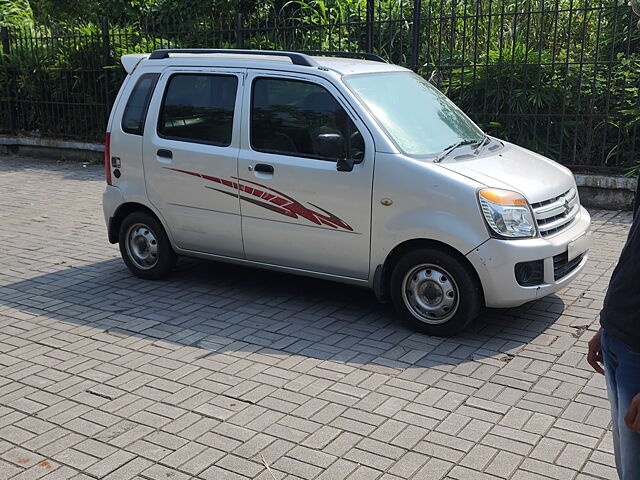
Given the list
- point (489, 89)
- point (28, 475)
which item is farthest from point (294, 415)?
point (489, 89)

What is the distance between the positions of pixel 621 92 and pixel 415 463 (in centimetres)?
792

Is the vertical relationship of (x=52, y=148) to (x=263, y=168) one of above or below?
below

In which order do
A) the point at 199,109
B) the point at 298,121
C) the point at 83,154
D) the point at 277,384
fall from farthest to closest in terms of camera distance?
the point at 83,154, the point at 199,109, the point at 298,121, the point at 277,384

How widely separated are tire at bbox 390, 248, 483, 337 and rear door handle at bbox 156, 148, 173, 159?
2210 mm

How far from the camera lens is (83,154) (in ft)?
48.5

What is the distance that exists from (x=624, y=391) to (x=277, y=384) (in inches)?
109

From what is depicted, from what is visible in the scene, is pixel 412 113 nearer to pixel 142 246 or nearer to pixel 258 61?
pixel 258 61

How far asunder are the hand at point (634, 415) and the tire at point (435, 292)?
10.2 ft

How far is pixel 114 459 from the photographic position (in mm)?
3904

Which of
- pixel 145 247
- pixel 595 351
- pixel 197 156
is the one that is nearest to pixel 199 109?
pixel 197 156

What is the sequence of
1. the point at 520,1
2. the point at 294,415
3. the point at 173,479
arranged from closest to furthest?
1. the point at 173,479
2. the point at 294,415
3. the point at 520,1

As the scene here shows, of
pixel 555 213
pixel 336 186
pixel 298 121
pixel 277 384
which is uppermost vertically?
pixel 298 121

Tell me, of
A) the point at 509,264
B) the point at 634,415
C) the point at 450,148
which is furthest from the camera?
the point at 450,148

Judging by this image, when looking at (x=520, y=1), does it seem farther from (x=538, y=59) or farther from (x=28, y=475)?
(x=28, y=475)
